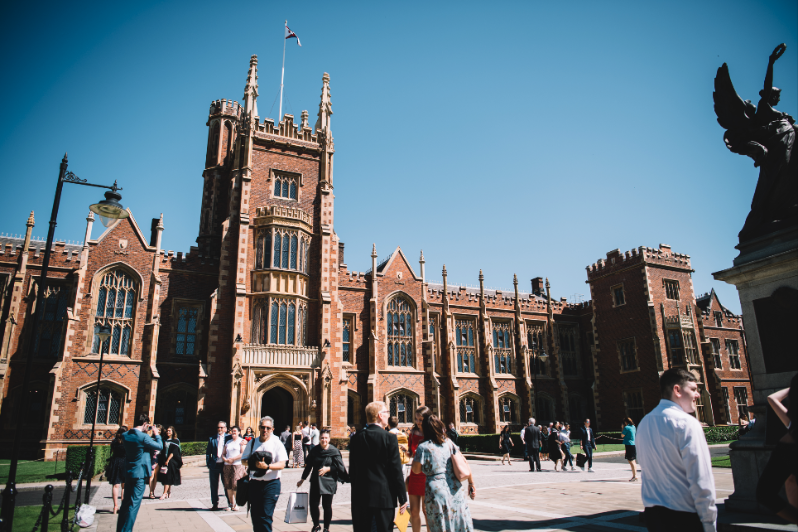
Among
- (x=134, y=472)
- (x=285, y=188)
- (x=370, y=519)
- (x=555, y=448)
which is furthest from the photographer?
(x=285, y=188)

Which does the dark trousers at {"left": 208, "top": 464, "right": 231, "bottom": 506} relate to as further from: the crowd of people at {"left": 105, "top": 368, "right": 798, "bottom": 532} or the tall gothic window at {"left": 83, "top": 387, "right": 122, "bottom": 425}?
the tall gothic window at {"left": 83, "top": 387, "right": 122, "bottom": 425}

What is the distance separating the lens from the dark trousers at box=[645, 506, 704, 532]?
11.8ft

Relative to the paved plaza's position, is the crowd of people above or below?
above

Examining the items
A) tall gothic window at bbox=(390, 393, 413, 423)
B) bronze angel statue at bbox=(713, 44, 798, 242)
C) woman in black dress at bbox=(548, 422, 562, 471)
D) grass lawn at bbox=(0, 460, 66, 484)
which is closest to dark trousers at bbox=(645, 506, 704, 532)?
bronze angel statue at bbox=(713, 44, 798, 242)

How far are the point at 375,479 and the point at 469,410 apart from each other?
29639mm

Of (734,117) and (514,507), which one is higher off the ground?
(734,117)

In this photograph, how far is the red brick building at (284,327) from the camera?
24.1 meters

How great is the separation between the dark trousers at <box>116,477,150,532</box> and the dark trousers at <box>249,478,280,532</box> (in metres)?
2.23

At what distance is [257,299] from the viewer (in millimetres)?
26281

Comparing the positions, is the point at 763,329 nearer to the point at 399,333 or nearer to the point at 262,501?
the point at 262,501

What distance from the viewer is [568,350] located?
128 ft

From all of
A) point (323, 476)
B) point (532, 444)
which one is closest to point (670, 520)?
point (323, 476)

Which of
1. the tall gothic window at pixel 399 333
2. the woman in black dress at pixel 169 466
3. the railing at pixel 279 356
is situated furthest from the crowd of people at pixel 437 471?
the tall gothic window at pixel 399 333

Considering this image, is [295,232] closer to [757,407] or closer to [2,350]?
[2,350]
